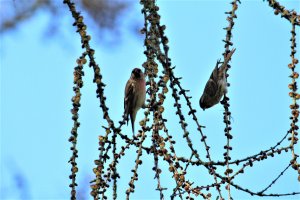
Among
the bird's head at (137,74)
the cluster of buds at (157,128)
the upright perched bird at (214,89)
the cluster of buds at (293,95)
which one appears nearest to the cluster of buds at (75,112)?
the cluster of buds at (157,128)

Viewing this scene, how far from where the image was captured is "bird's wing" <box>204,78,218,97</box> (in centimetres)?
675

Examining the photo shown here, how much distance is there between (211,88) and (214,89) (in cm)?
9

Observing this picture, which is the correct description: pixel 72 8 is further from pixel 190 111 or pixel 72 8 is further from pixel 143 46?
pixel 190 111

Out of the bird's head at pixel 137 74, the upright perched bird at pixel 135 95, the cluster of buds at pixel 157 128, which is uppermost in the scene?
the bird's head at pixel 137 74

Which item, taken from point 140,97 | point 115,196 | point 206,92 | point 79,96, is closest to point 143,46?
point 79,96

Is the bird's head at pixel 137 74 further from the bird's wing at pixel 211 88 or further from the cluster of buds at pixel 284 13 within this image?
the cluster of buds at pixel 284 13

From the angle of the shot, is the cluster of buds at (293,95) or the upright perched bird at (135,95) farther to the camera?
the upright perched bird at (135,95)

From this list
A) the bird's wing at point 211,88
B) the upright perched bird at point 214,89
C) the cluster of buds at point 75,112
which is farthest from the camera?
the bird's wing at point 211,88

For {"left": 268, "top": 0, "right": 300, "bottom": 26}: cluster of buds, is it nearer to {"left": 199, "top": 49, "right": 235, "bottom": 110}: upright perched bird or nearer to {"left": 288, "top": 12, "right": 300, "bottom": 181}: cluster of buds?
{"left": 288, "top": 12, "right": 300, "bottom": 181}: cluster of buds

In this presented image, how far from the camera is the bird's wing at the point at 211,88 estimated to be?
6.75 m

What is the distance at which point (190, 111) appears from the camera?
337cm

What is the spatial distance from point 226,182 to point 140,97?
11.3ft

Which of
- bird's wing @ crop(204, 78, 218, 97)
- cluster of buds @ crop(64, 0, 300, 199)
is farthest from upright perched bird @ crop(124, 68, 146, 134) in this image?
cluster of buds @ crop(64, 0, 300, 199)

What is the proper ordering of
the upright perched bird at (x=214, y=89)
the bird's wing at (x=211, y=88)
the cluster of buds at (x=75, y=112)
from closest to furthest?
the cluster of buds at (x=75, y=112) → the upright perched bird at (x=214, y=89) → the bird's wing at (x=211, y=88)
